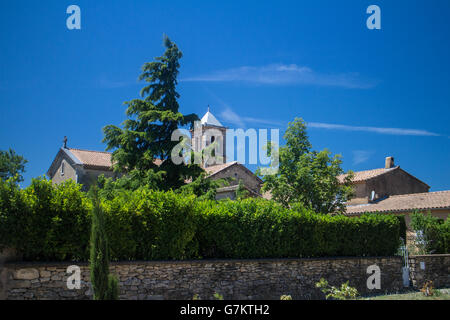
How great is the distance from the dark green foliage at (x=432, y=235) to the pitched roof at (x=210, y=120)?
48.8m

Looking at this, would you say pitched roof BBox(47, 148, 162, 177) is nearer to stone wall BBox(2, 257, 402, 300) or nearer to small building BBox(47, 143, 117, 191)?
small building BBox(47, 143, 117, 191)

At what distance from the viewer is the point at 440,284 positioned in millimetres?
18609

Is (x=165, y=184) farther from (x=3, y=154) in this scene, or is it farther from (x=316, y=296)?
(x=3, y=154)

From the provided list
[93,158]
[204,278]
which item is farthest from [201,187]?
[93,158]

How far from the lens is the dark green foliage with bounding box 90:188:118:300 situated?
8367 mm

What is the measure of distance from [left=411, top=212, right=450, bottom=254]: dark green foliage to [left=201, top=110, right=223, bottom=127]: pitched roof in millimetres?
48824

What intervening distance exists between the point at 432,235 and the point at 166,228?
15.7 meters

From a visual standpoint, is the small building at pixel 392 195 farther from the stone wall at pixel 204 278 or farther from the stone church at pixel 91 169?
the stone wall at pixel 204 278

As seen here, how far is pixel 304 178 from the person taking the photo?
71.4ft

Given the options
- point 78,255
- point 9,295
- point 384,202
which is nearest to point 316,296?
point 78,255

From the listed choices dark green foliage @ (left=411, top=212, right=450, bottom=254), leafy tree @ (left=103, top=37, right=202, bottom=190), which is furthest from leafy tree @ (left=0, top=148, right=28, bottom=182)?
dark green foliage @ (left=411, top=212, right=450, bottom=254)

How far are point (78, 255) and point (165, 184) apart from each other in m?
10.9

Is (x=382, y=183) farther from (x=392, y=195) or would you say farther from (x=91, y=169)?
(x=91, y=169)

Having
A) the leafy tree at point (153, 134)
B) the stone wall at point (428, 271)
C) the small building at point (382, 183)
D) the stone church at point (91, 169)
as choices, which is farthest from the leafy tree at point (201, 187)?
the small building at point (382, 183)
